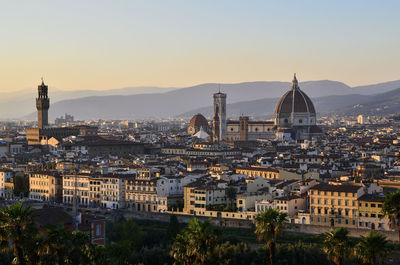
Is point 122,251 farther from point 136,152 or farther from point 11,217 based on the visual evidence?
point 136,152

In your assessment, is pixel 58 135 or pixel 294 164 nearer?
pixel 294 164

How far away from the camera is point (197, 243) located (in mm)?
30109

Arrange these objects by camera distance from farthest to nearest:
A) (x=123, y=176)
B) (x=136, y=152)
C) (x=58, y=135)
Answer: (x=58, y=135) → (x=136, y=152) → (x=123, y=176)

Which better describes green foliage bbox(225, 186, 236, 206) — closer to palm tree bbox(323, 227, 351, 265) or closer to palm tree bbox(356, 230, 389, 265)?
palm tree bbox(323, 227, 351, 265)

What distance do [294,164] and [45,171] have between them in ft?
79.9

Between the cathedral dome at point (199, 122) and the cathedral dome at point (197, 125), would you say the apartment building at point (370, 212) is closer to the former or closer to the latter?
the cathedral dome at point (197, 125)

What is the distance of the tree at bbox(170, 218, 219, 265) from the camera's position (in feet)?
98.6

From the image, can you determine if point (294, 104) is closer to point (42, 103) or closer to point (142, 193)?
point (42, 103)

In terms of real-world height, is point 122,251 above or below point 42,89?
below

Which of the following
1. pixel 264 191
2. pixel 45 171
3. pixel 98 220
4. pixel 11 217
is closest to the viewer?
pixel 11 217

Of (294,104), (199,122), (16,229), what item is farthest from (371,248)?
(199,122)

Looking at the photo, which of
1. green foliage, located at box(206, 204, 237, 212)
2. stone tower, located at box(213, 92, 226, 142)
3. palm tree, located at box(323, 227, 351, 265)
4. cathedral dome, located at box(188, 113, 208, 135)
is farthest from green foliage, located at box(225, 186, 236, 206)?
cathedral dome, located at box(188, 113, 208, 135)

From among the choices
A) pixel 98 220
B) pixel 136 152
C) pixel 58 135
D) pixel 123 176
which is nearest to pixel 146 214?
pixel 123 176

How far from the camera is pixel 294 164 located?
260ft
